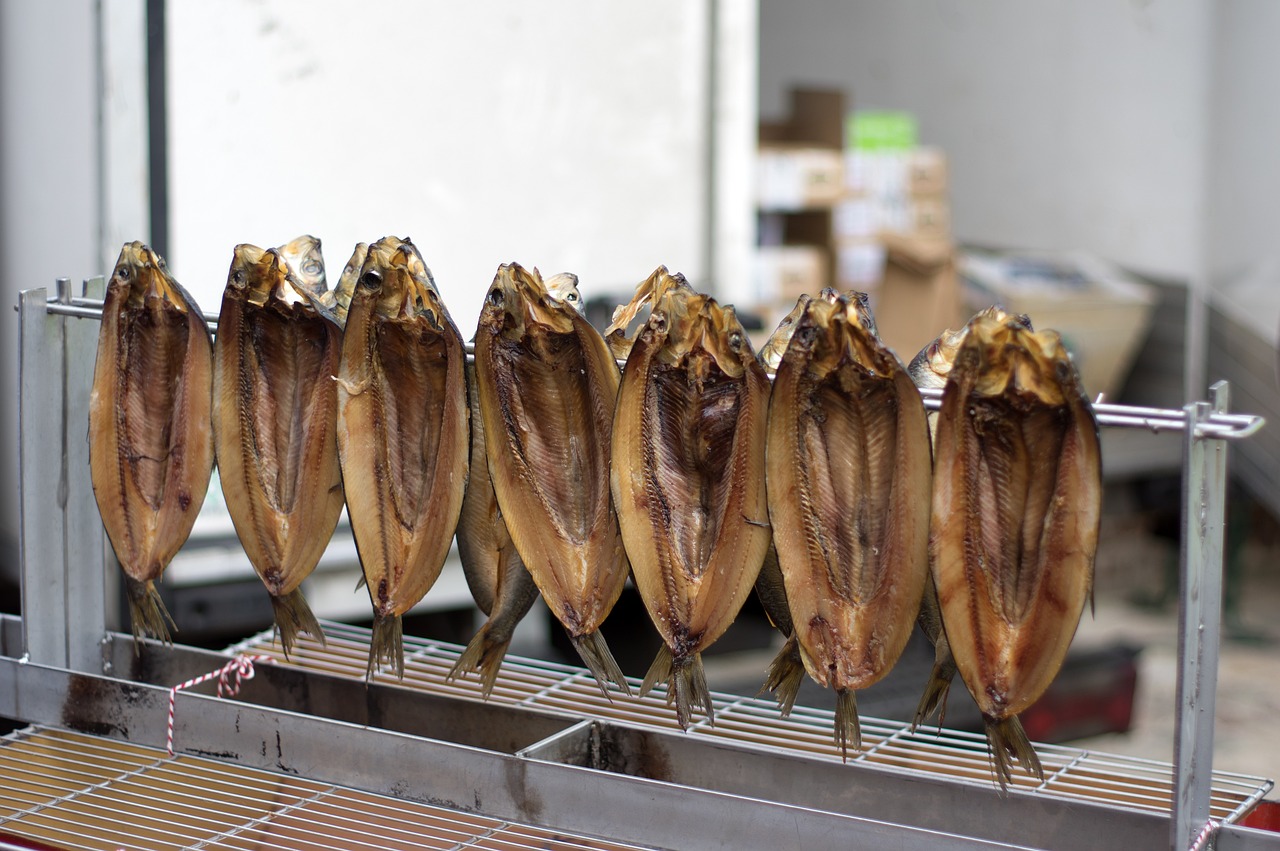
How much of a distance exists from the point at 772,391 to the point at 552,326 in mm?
295

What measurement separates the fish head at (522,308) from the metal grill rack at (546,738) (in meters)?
0.46

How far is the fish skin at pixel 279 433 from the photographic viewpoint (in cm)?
190

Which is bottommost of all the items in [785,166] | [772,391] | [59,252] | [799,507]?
[799,507]

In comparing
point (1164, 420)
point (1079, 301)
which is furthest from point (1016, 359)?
point (1079, 301)

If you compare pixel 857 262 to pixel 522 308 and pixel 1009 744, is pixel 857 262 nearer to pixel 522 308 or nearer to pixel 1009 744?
pixel 522 308

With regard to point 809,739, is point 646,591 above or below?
above

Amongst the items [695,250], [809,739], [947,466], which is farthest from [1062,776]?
[695,250]

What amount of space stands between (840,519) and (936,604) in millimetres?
160

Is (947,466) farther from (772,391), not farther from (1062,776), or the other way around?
(1062,776)

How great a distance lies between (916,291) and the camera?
600cm

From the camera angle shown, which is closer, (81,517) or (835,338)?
(835,338)

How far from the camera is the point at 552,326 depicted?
1.74 metres

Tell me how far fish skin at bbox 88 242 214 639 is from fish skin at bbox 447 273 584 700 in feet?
1.35

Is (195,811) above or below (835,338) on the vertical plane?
below
